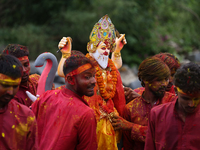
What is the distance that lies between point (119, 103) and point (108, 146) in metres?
0.59

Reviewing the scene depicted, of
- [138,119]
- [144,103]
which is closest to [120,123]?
[138,119]

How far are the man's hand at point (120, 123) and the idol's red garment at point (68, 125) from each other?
823mm

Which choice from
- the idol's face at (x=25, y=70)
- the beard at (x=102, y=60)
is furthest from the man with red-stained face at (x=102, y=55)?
the idol's face at (x=25, y=70)

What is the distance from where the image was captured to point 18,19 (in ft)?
37.3

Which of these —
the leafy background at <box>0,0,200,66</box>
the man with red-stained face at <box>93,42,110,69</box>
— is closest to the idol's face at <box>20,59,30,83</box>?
the man with red-stained face at <box>93,42,110,69</box>

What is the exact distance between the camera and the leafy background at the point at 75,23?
1030cm

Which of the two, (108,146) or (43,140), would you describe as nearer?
(43,140)

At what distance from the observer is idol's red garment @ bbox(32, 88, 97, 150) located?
7.82 ft

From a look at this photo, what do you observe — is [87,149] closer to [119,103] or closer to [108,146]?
[108,146]

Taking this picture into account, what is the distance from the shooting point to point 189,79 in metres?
2.19

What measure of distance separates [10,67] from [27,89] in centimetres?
153

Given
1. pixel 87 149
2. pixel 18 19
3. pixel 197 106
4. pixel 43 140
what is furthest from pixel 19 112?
pixel 18 19

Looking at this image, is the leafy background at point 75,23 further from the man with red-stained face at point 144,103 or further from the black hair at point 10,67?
the black hair at point 10,67

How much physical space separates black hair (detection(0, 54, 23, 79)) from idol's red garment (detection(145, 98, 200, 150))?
1.20 meters
